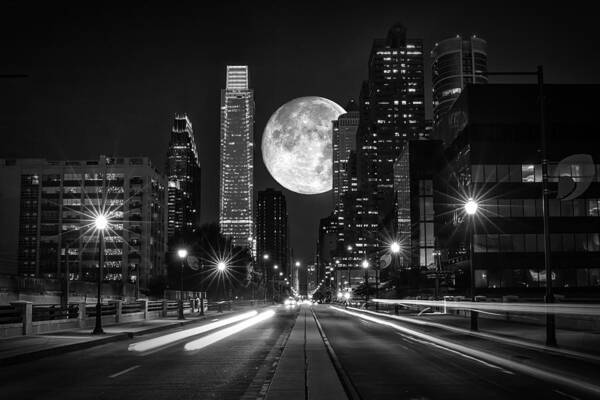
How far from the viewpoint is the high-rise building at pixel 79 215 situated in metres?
165

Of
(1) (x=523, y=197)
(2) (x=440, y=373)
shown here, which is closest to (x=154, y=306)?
(2) (x=440, y=373)

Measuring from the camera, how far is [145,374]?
15039 millimetres

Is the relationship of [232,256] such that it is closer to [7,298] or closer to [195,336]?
[7,298]

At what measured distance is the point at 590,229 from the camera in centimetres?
8294

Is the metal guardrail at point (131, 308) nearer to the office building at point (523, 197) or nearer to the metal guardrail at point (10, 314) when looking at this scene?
the metal guardrail at point (10, 314)

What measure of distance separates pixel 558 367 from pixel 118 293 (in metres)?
67.8

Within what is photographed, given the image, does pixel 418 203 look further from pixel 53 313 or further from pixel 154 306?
pixel 53 313

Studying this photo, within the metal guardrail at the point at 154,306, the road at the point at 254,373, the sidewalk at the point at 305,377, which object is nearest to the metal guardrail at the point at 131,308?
the metal guardrail at the point at 154,306

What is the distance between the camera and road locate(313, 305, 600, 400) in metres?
12.0

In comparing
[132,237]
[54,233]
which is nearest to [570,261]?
[132,237]

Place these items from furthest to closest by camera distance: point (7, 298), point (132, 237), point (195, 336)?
point (132, 237), point (7, 298), point (195, 336)

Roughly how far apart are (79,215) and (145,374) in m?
165

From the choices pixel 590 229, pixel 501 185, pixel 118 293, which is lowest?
pixel 118 293

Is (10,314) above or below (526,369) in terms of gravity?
above
